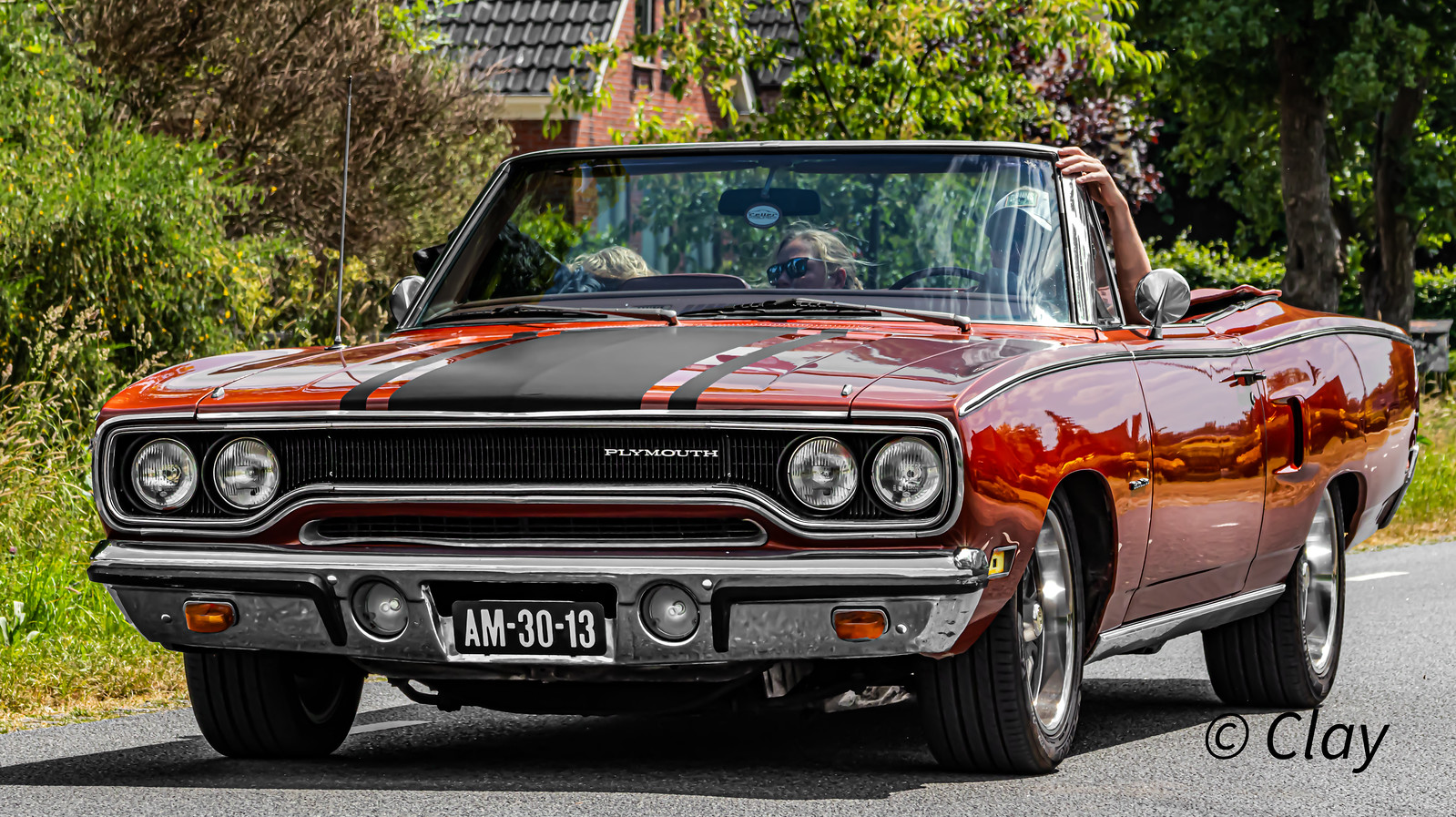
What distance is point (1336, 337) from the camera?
7883 mm

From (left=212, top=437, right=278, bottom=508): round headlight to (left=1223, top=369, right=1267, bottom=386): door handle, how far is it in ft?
9.50

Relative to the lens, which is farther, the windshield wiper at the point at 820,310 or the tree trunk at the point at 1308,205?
the tree trunk at the point at 1308,205

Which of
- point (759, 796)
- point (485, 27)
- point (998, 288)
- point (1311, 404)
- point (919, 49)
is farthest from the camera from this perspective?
point (485, 27)

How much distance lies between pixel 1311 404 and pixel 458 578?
3.34 metres

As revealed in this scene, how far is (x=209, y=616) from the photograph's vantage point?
5.52 metres

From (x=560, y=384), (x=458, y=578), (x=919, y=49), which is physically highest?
(x=919, y=49)

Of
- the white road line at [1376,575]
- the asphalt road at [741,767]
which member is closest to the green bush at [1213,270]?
the white road line at [1376,575]

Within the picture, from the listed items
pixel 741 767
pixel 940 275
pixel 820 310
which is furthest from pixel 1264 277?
A: pixel 741 767

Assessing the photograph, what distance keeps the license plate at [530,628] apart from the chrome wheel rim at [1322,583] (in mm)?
3356

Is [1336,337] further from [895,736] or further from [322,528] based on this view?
[322,528]

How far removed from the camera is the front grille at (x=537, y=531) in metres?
5.24

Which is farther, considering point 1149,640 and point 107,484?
point 1149,640

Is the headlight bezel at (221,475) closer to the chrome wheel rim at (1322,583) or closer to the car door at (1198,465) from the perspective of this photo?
the car door at (1198,465)

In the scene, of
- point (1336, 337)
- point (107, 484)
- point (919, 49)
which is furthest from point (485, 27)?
point (107, 484)
